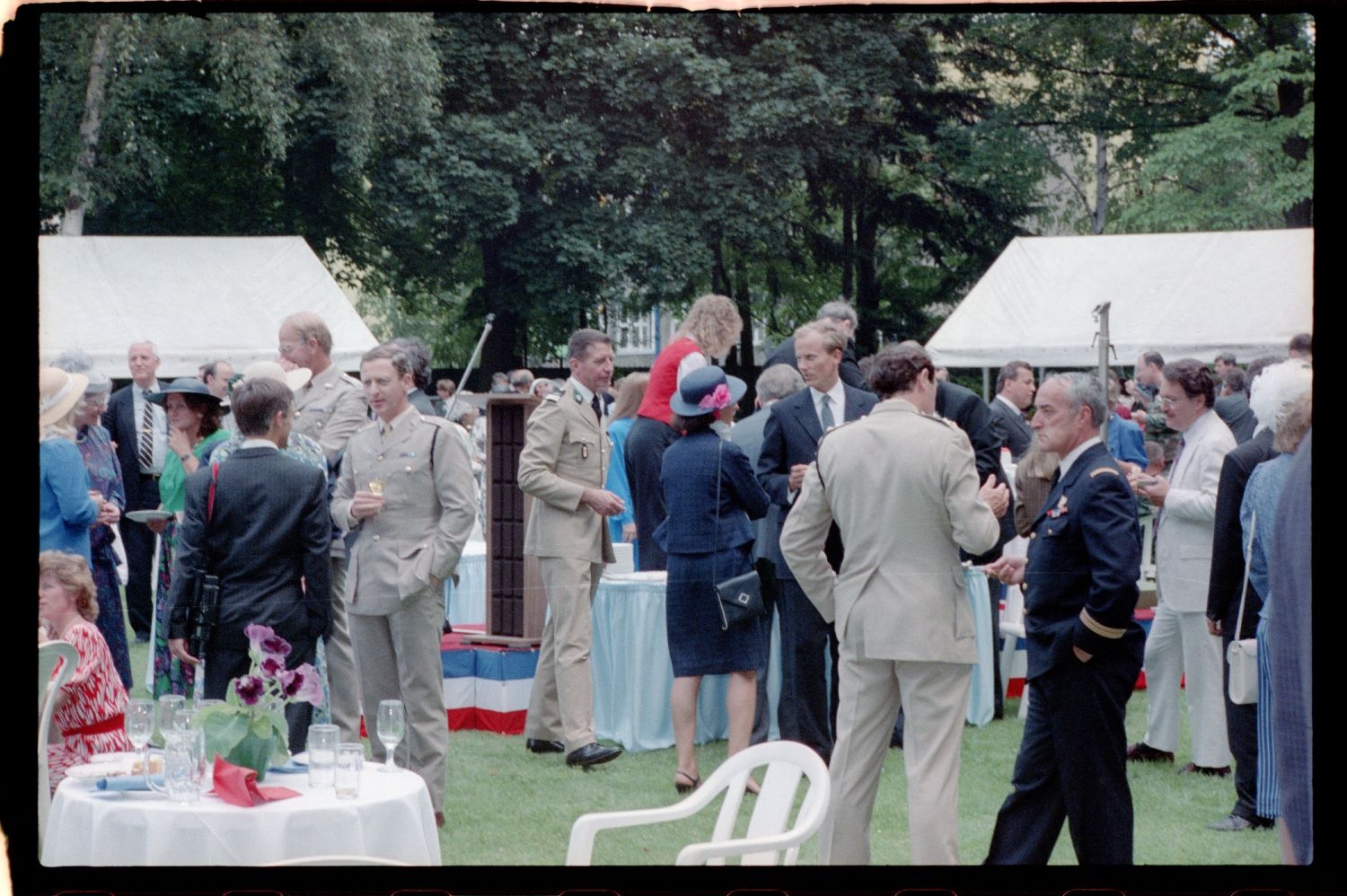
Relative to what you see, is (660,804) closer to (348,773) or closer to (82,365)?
(348,773)

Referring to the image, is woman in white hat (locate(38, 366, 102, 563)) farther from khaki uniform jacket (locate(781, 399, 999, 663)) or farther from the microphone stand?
khaki uniform jacket (locate(781, 399, 999, 663))

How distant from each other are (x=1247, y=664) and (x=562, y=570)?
2.24 m

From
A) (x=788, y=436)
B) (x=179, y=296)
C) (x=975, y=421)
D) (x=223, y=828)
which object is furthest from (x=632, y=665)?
(x=223, y=828)

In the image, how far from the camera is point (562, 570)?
5.55 meters

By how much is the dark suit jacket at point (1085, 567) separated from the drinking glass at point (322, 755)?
71.7 inches

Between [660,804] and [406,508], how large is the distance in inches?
51.9

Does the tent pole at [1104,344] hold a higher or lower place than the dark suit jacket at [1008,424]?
higher

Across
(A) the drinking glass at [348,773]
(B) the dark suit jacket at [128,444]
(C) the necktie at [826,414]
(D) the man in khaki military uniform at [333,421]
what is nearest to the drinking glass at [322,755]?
(A) the drinking glass at [348,773]

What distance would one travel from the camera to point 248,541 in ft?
15.1

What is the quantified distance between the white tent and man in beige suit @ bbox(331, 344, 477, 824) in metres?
0.37

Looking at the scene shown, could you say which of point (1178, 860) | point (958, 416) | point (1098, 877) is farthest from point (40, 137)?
point (1178, 860)

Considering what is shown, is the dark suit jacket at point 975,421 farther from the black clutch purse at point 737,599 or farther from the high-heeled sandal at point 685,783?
the high-heeled sandal at point 685,783

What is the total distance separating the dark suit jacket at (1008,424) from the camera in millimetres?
4812

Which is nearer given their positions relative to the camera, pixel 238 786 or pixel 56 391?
pixel 238 786
